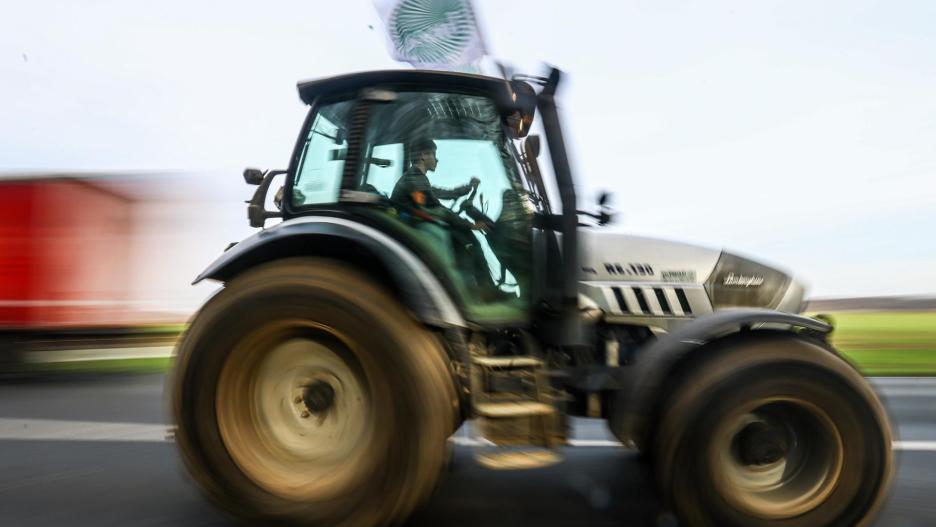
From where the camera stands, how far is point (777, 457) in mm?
2832

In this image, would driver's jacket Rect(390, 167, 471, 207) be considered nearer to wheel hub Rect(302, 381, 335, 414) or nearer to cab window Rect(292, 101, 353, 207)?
cab window Rect(292, 101, 353, 207)

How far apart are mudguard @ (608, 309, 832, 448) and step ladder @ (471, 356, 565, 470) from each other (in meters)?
0.29

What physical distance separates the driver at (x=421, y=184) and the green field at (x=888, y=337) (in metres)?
7.35

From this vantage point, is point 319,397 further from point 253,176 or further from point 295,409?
point 253,176

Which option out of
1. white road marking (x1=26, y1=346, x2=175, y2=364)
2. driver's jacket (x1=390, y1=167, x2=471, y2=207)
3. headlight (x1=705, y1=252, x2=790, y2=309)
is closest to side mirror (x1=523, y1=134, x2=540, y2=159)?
driver's jacket (x1=390, y1=167, x2=471, y2=207)

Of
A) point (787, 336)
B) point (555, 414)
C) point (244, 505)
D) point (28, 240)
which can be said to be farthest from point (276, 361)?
point (28, 240)

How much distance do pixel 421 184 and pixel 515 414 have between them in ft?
3.69

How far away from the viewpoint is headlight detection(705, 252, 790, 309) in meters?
3.33

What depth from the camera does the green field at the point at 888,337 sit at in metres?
8.66

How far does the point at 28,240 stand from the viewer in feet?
24.6

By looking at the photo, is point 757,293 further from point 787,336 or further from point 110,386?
point 110,386

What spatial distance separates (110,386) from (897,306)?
34.7 feet

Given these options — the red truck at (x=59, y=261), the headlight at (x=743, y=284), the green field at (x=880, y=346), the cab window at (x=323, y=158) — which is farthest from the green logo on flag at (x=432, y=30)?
the green field at (x=880, y=346)

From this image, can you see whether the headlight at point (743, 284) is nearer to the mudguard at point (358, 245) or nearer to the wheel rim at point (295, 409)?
the mudguard at point (358, 245)
